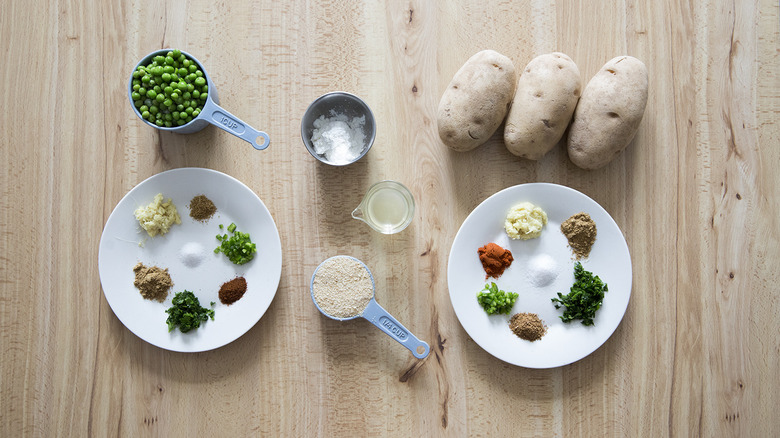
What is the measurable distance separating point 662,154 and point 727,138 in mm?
212

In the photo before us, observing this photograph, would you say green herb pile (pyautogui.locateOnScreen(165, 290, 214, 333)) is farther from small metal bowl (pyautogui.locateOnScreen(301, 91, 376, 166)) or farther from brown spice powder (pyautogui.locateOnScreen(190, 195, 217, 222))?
small metal bowl (pyautogui.locateOnScreen(301, 91, 376, 166))

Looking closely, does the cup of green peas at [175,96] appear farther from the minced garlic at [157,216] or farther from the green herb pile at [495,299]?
the green herb pile at [495,299]

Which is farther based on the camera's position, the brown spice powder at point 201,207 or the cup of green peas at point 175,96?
the brown spice powder at point 201,207

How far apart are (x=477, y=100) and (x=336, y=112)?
1.37 ft

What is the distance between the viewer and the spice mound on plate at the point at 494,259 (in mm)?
1395

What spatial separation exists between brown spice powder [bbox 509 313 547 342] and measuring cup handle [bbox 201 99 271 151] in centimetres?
92

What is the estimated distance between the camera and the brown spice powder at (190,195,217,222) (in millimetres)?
1402

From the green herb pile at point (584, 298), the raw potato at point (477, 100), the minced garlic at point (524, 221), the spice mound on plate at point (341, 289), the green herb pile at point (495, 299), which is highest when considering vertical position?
the raw potato at point (477, 100)

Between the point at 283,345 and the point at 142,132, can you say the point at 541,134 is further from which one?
the point at 142,132

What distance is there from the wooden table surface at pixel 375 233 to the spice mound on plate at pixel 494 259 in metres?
0.11

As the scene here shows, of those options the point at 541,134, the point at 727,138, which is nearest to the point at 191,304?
the point at 541,134

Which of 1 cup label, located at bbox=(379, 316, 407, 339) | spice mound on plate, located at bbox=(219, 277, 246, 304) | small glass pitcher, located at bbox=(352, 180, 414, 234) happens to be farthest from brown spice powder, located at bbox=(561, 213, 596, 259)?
spice mound on plate, located at bbox=(219, 277, 246, 304)

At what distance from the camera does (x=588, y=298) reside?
54.8 inches

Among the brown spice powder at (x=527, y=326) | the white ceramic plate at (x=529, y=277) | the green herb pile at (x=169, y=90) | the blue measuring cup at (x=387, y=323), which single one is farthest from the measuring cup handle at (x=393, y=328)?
the green herb pile at (x=169, y=90)
